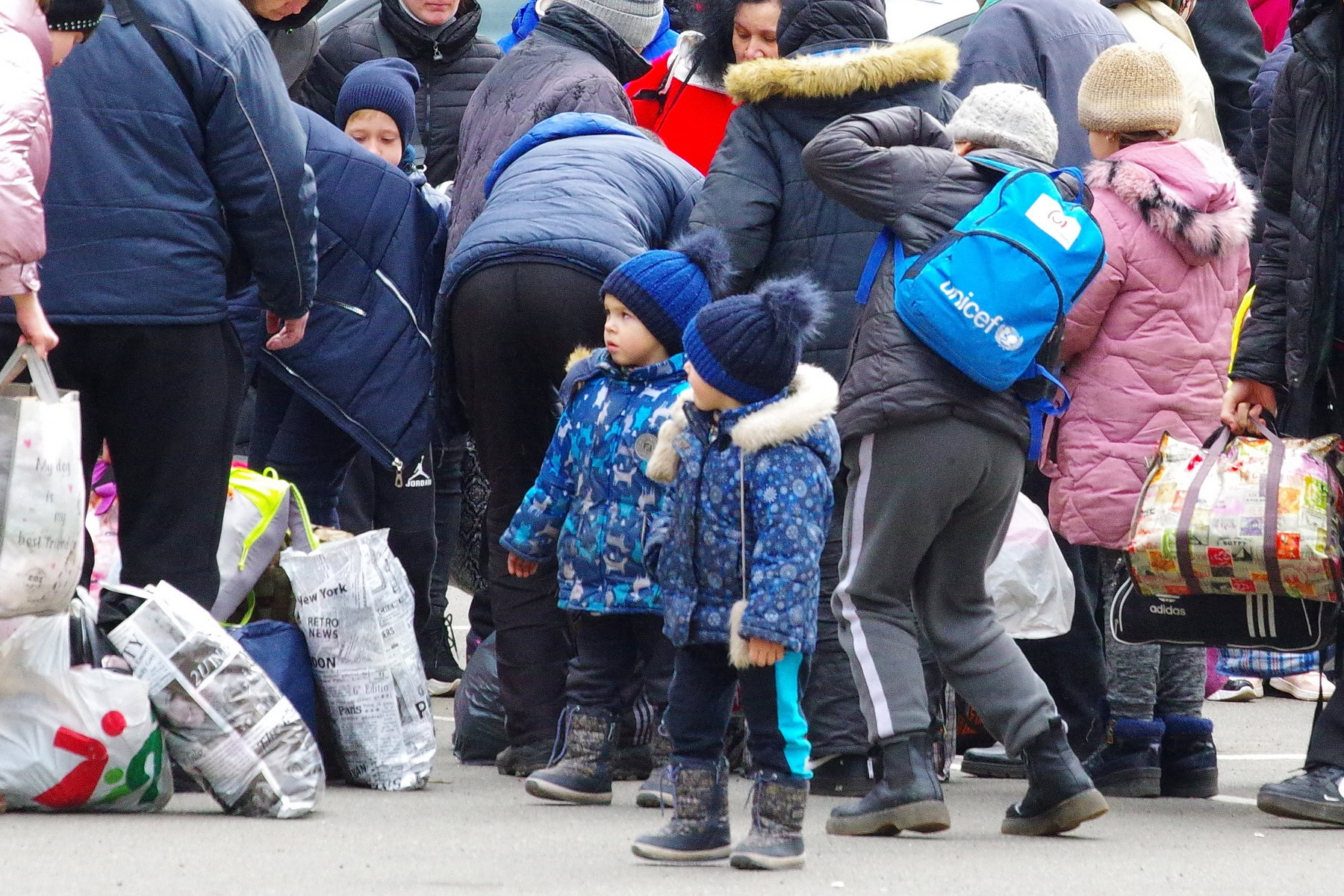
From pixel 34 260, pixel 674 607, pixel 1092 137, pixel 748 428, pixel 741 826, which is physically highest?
pixel 1092 137

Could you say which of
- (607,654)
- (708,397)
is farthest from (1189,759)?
(708,397)

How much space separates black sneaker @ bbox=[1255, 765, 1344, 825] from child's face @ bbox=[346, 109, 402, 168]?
360 cm

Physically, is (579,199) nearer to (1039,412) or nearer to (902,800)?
(1039,412)

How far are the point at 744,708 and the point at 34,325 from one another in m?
1.69

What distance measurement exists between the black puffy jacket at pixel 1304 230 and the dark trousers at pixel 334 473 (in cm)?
247

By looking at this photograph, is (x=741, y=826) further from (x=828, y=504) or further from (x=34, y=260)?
(x=34, y=260)

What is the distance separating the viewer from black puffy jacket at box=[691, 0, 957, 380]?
18.4 feet

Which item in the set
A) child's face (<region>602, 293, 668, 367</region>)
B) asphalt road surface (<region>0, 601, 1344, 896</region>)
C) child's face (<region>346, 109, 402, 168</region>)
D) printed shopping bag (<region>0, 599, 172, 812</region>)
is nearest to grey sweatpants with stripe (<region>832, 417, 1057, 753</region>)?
asphalt road surface (<region>0, 601, 1344, 896</region>)

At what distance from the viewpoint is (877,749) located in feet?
16.4

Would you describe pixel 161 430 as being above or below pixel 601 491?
above

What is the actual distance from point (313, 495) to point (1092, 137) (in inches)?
98.8

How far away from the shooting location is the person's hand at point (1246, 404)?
532 cm

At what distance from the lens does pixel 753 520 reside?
14.6ft

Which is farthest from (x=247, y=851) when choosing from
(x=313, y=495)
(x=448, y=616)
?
(x=448, y=616)
